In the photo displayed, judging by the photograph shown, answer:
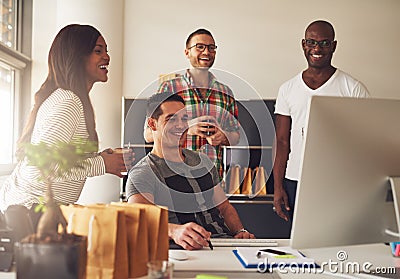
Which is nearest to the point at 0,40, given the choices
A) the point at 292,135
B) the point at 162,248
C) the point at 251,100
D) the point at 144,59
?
the point at 144,59

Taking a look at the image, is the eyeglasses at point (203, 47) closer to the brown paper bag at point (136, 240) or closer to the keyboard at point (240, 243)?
the keyboard at point (240, 243)

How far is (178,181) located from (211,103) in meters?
1.63

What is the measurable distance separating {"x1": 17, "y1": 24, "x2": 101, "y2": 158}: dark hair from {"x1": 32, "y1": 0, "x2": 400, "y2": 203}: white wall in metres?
1.81

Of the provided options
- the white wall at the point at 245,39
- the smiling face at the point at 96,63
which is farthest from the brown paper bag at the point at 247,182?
the smiling face at the point at 96,63

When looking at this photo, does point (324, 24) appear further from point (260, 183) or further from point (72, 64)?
point (72, 64)

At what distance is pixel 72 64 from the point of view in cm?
227

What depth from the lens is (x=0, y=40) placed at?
3473 millimetres

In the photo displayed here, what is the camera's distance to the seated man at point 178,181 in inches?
87.5

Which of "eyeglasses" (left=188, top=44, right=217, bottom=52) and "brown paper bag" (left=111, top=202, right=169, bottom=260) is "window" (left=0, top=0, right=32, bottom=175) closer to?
"eyeglasses" (left=188, top=44, right=217, bottom=52)

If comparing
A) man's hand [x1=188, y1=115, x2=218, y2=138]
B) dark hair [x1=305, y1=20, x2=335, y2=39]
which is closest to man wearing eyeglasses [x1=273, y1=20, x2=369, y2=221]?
dark hair [x1=305, y1=20, x2=335, y2=39]

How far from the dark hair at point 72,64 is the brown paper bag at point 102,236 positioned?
1062 millimetres

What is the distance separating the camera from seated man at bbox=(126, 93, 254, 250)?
87.5 inches

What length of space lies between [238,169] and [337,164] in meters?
2.55

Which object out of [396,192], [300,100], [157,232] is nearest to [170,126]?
[157,232]
